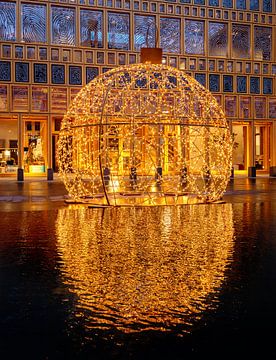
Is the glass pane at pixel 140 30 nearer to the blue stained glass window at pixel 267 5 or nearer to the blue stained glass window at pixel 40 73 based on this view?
the blue stained glass window at pixel 40 73

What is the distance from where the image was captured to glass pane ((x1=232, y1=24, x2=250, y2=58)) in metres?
37.3

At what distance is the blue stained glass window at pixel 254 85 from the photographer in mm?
37688

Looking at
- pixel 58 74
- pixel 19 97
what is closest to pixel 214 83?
pixel 58 74

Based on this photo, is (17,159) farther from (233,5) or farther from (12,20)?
(233,5)

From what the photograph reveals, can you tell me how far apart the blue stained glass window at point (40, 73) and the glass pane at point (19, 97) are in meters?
0.88

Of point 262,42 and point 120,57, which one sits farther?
point 262,42

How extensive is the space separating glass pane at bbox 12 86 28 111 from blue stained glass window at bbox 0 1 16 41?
294 cm

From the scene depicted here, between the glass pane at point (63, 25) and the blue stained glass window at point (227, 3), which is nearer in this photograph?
the glass pane at point (63, 25)

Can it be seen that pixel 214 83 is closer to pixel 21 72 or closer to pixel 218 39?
pixel 218 39

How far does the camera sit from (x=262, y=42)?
38.2 m

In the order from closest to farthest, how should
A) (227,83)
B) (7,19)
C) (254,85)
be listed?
(7,19) → (227,83) → (254,85)

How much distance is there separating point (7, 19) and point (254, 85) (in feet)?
55.2

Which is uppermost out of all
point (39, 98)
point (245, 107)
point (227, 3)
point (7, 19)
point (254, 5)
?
point (254, 5)

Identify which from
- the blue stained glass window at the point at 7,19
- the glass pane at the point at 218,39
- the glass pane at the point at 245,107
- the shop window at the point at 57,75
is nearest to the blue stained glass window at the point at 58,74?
the shop window at the point at 57,75
